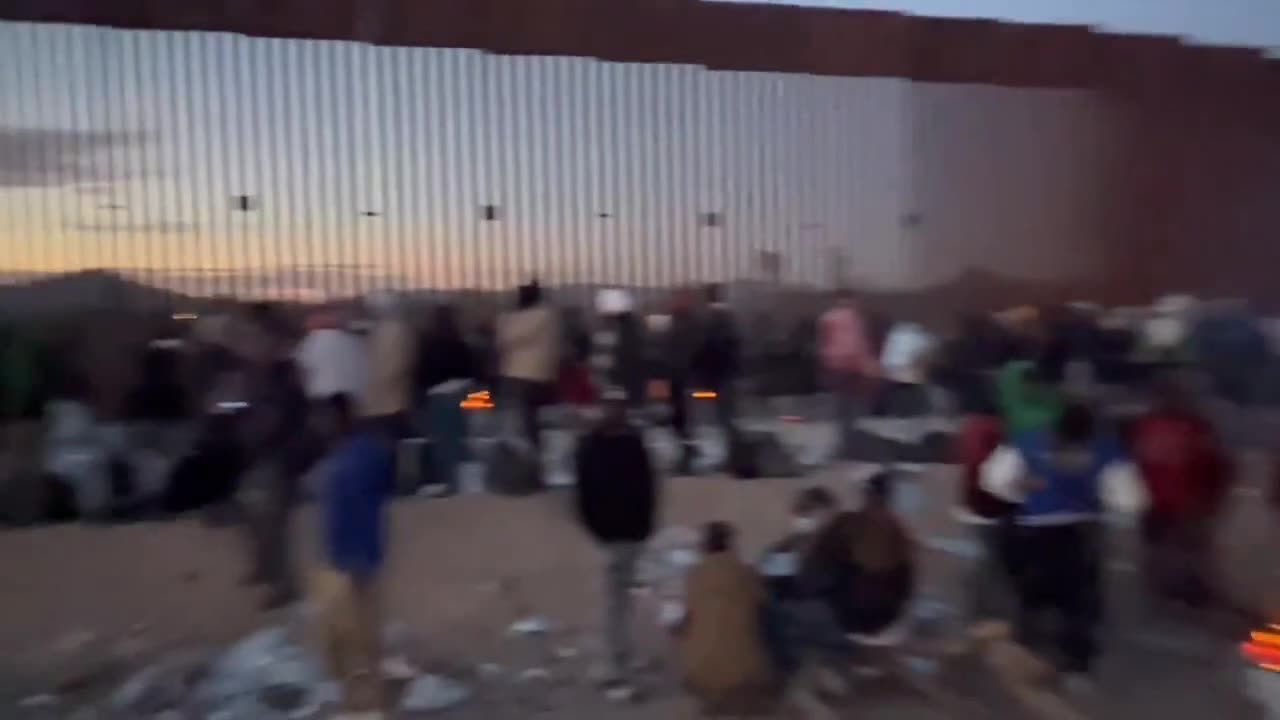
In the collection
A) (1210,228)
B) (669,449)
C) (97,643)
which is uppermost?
(1210,228)

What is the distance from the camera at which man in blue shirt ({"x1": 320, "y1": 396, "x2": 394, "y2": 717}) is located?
17.5 ft

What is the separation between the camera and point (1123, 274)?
1028 cm

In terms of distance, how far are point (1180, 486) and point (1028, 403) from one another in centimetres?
100

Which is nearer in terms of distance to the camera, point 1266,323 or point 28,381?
point 28,381

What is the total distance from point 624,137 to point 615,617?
13.1 ft

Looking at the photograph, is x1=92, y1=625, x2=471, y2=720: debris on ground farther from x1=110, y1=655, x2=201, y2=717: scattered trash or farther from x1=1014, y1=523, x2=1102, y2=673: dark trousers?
x1=1014, y1=523, x2=1102, y2=673: dark trousers

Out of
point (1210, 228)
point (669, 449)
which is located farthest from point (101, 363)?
point (1210, 228)

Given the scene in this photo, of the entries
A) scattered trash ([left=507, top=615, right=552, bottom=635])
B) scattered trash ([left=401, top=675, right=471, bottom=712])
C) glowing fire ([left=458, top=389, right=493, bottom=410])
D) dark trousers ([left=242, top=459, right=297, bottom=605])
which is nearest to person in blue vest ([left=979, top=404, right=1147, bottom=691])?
scattered trash ([left=507, top=615, right=552, bottom=635])

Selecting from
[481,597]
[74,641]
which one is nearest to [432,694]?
[481,597]

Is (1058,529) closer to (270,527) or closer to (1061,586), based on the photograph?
(1061,586)

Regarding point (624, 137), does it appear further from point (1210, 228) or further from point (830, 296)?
point (1210, 228)

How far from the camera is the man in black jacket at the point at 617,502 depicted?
19.5ft

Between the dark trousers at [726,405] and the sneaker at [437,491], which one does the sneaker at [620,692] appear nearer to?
the sneaker at [437,491]

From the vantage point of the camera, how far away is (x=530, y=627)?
6703 millimetres
